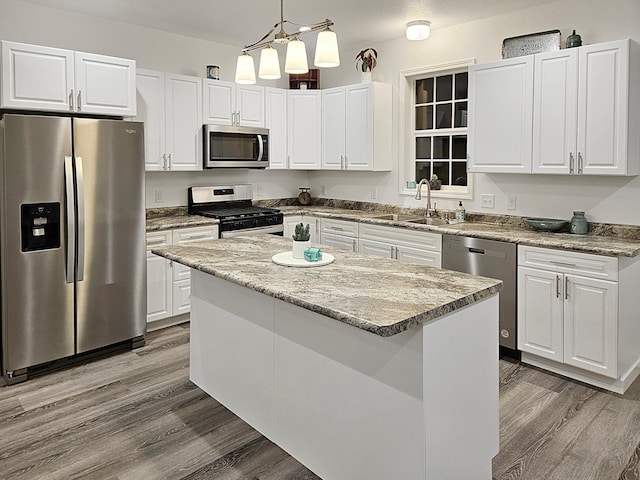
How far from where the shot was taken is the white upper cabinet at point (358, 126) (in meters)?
4.85

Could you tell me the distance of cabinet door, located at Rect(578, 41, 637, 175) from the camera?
3.11m

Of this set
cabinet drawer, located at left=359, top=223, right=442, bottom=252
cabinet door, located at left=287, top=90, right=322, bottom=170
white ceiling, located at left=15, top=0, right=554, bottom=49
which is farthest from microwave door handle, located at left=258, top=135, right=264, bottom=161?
cabinet drawer, located at left=359, top=223, right=442, bottom=252

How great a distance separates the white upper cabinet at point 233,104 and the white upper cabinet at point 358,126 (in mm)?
729

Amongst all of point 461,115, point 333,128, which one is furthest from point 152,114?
point 461,115

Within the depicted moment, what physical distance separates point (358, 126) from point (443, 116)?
0.83m

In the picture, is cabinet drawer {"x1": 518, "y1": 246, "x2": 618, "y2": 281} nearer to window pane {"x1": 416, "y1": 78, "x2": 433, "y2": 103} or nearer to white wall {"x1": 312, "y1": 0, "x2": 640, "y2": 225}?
white wall {"x1": 312, "y1": 0, "x2": 640, "y2": 225}

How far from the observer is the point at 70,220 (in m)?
3.29

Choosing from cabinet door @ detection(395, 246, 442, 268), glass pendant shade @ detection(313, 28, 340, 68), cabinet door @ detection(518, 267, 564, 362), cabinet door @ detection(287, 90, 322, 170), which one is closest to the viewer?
glass pendant shade @ detection(313, 28, 340, 68)

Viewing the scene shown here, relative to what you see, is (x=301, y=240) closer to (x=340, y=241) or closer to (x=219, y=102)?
(x=340, y=241)

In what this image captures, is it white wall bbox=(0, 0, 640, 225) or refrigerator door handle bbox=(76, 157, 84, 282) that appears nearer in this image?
refrigerator door handle bbox=(76, 157, 84, 282)

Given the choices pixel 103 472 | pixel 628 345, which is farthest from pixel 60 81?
pixel 628 345

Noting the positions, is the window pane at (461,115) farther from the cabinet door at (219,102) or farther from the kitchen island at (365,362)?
the kitchen island at (365,362)

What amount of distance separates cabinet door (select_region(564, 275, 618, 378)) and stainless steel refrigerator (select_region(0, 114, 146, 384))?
3040 millimetres

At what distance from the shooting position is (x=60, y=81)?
346 cm
